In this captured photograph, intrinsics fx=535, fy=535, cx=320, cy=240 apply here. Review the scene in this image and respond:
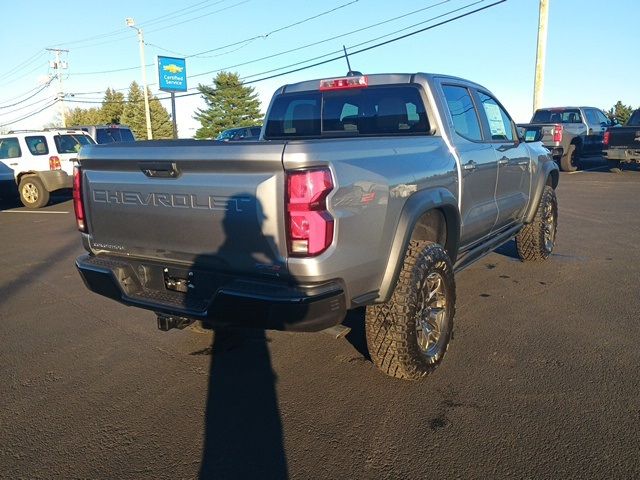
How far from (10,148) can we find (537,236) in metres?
12.4

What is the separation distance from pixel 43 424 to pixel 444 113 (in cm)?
334

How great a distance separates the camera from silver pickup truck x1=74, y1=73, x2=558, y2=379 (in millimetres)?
2619

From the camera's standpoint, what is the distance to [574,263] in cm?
621

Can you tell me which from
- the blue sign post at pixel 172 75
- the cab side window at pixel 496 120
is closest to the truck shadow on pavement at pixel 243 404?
the cab side window at pixel 496 120

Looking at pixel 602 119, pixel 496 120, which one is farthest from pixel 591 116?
pixel 496 120

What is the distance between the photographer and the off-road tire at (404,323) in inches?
125

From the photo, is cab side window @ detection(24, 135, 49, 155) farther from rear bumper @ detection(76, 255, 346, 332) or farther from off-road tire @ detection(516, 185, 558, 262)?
off-road tire @ detection(516, 185, 558, 262)

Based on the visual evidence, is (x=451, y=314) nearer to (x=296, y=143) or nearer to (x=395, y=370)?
(x=395, y=370)

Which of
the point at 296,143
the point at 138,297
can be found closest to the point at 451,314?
the point at 296,143

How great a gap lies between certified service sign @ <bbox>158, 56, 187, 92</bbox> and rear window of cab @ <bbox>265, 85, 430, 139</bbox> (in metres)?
35.6

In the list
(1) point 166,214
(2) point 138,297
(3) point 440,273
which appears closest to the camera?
(1) point 166,214

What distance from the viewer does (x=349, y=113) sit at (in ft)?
14.5

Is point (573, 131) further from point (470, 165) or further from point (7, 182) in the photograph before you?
point (7, 182)

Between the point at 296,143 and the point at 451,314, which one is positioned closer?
the point at 296,143
